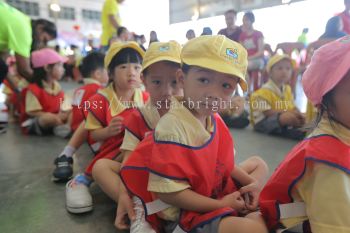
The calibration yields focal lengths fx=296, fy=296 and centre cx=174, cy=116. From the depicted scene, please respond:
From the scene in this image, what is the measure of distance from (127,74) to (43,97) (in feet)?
4.00

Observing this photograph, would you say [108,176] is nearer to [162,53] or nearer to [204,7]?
[162,53]

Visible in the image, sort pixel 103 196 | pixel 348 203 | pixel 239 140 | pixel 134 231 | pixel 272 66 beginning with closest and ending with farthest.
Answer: pixel 348 203
pixel 134 231
pixel 103 196
pixel 239 140
pixel 272 66

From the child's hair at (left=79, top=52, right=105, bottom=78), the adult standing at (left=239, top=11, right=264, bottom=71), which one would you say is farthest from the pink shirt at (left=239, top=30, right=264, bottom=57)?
the child's hair at (left=79, top=52, right=105, bottom=78)

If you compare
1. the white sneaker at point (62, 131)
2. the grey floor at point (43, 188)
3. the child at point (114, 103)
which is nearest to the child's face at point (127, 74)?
the child at point (114, 103)

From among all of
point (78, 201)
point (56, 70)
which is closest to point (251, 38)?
point (56, 70)

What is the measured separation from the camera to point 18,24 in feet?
4.95

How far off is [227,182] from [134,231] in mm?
297

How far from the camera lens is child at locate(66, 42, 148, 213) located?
3.71 feet

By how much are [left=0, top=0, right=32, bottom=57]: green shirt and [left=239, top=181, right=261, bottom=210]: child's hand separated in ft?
4.48

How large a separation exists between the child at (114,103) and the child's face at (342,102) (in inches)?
29.4

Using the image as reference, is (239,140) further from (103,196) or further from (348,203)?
(348,203)

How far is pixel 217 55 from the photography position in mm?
682

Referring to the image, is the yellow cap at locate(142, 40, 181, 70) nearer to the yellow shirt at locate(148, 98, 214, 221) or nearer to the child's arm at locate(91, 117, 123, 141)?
the yellow shirt at locate(148, 98, 214, 221)

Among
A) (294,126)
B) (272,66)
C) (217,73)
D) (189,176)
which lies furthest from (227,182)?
(272,66)
